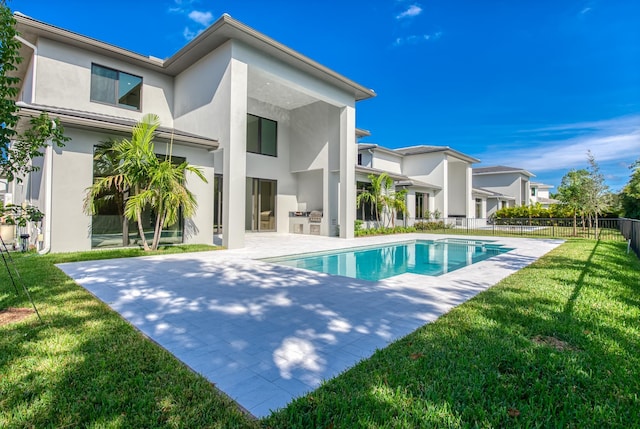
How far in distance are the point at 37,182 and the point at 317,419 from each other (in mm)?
12943

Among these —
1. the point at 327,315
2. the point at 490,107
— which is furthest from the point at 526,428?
the point at 490,107

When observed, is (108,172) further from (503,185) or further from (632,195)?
(503,185)

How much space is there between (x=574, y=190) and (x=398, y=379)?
21.6 m

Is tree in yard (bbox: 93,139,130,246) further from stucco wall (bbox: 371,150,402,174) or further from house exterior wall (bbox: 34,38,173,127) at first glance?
stucco wall (bbox: 371,150,402,174)

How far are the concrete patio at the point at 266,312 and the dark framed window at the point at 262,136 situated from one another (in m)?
10.2

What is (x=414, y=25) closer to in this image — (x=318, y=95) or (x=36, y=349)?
(x=318, y=95)

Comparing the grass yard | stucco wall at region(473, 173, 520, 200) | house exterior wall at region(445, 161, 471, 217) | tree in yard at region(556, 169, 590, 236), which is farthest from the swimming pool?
stucco wall at region(473, 173, 520, 200)

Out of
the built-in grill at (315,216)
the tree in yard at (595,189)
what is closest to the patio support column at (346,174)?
the built-in grill at (315,216)

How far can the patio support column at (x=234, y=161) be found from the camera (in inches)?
434

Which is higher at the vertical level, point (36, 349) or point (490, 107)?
point (490, 107)

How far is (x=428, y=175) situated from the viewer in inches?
1050

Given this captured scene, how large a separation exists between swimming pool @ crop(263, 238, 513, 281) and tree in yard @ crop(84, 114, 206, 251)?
3634mm

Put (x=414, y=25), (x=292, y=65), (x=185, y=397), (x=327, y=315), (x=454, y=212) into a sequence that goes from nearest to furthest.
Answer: (x=185, y=397), (x=327, y=315), (x=292, y=65), (x=414, y=25), (x=454, y=212)

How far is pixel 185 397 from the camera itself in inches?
93.8
